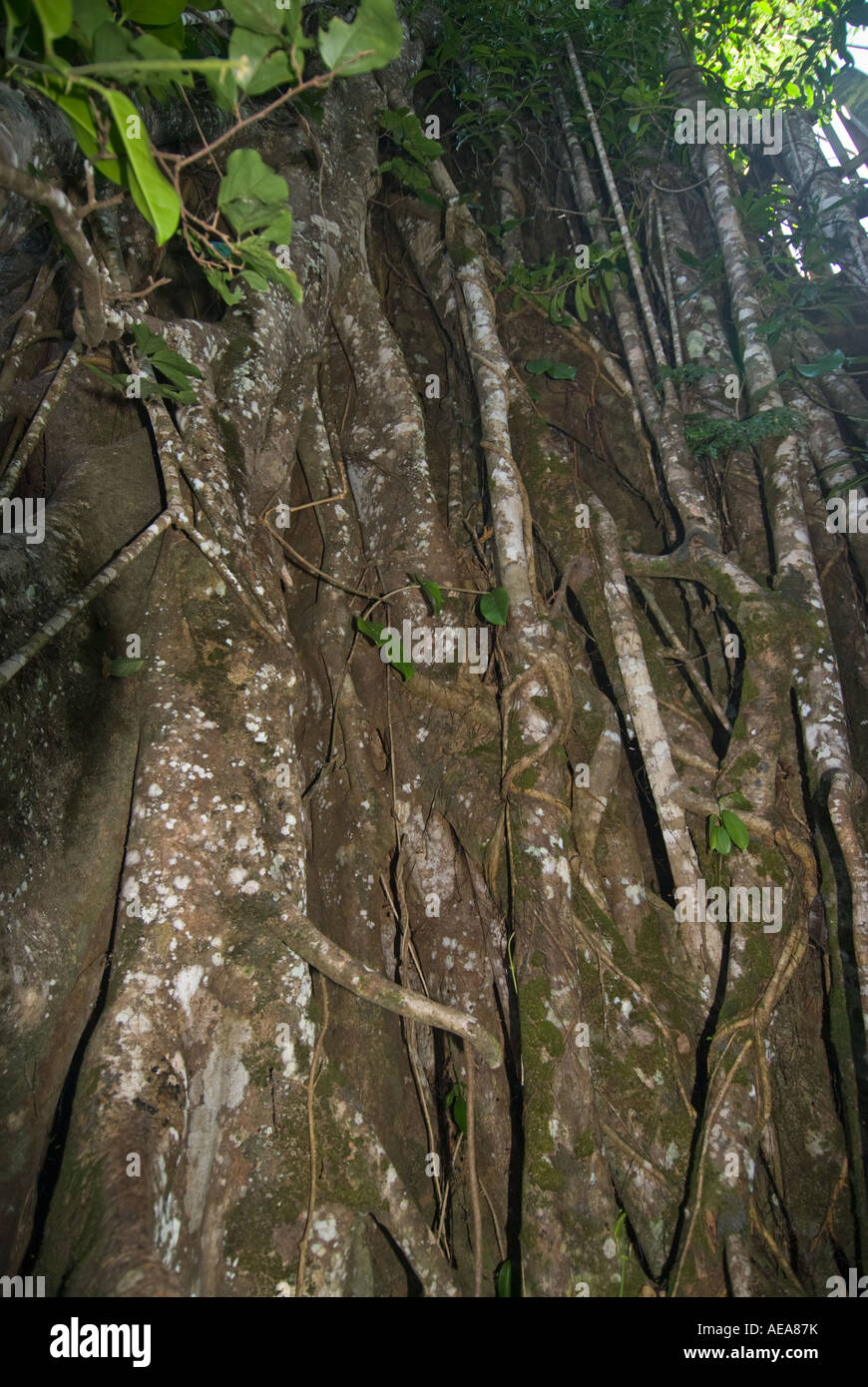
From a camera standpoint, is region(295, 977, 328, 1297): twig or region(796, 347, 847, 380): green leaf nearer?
region(295, 977, 328, 1297): twig

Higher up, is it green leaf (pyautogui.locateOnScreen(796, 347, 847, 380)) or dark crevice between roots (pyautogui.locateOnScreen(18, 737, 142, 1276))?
green leaf (pyautogui.locateOnScreen(796, 347, 847, 380))

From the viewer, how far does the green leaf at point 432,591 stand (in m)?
3.00

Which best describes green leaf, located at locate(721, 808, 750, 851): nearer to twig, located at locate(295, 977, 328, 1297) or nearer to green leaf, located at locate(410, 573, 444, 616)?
green leaf, located at locate(410, 573, 444, 616)

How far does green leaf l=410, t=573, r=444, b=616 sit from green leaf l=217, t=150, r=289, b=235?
1746 millimetres

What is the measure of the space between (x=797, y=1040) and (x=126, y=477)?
311 cm

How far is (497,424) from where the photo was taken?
3.55 meters

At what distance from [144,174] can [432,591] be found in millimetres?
2036

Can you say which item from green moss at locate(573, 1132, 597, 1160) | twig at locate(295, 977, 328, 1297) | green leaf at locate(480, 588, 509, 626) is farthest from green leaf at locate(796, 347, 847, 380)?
twig at locate(295, 977, 328, 1297)

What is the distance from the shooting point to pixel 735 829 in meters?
2.74

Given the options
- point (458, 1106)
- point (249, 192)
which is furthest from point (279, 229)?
point (458, 1106)

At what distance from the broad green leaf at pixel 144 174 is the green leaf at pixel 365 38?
0.27 metres

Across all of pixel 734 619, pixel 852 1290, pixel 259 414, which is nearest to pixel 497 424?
pixel 259 414

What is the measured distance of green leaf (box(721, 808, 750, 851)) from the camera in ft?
8.96

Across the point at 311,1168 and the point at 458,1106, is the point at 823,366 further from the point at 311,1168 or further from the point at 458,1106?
the point at 311,1168
